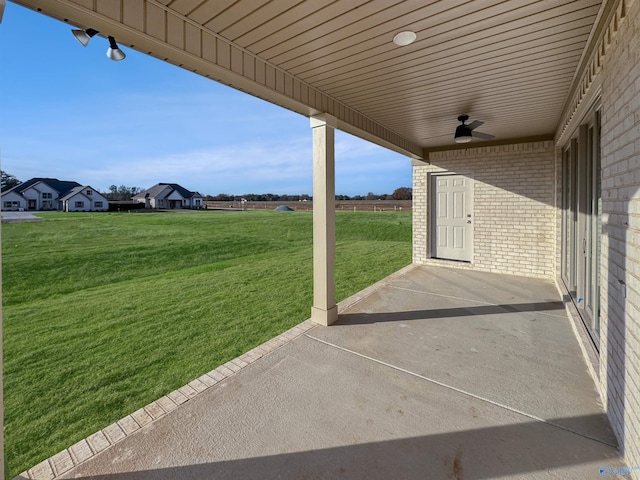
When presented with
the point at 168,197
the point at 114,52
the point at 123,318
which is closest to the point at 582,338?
the point at 114,52

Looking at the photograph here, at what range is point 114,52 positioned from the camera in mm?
2047

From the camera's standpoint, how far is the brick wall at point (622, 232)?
1.56 meters

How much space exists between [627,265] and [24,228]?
18.6 m

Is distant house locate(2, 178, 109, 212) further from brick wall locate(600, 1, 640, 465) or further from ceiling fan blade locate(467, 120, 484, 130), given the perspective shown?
brick wall locate(600, 1, 640, 465)

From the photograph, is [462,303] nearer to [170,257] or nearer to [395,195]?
[170,257]

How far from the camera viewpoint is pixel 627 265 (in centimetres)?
169

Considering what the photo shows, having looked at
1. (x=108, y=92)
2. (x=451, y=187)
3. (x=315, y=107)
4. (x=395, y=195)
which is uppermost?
(x=108, y=92)

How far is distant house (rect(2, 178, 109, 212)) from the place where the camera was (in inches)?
1147

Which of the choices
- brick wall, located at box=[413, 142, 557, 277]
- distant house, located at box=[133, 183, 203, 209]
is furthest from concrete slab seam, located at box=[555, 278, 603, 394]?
distant house, located at box=[133, 183, 203, 209]

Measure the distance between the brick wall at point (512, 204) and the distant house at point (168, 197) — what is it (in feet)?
140

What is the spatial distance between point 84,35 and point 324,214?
2.45m

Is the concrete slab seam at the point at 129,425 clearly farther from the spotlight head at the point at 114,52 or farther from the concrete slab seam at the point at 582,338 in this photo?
the concrete slab seam at the point at 582,338

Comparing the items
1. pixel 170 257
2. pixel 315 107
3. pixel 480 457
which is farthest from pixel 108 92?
pixel 480 457

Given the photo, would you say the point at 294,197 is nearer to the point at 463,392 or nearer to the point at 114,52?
the point at 114,52
